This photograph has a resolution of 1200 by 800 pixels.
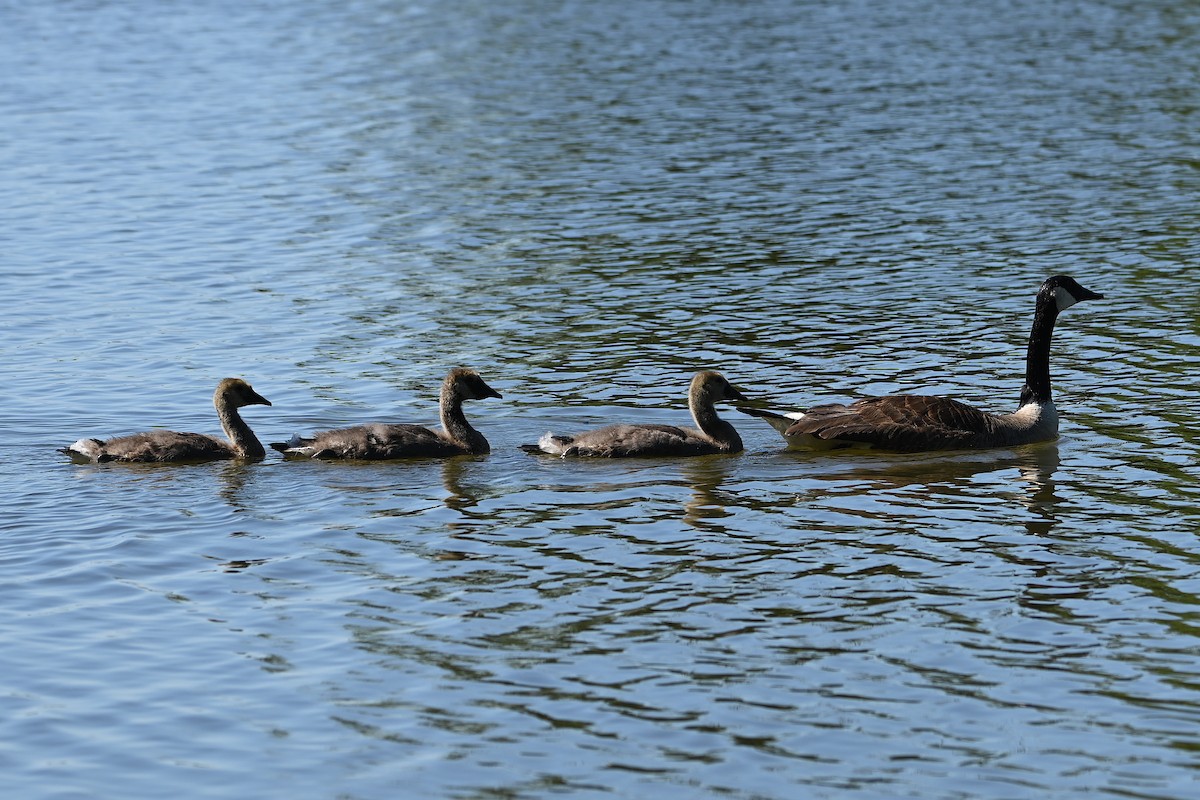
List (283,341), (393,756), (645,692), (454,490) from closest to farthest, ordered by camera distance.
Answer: (393,756), (645,692), (454,490), (283,341)

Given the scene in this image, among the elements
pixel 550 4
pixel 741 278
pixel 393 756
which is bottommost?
pixel 393 756

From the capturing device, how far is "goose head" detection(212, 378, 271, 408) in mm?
15844

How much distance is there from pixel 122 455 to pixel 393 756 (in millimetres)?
6871

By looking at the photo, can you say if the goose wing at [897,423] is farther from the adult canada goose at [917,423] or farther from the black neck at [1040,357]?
the black neck at [1040,357]

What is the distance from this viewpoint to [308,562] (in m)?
12.9

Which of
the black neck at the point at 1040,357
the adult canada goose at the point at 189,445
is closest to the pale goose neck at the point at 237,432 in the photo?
the adult canada goose at the point at 189,445

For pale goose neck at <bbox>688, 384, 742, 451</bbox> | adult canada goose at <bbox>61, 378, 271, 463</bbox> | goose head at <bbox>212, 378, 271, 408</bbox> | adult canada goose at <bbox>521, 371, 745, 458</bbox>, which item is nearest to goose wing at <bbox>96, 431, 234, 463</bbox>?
adult canada goose at <bbox>61, 378, 271, 463</bbox>

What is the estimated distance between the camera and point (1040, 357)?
54.2ft

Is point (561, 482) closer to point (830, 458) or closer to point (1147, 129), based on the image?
point (830, 458)

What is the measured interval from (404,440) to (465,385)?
85 cm

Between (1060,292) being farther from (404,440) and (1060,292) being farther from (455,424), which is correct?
(404,440)

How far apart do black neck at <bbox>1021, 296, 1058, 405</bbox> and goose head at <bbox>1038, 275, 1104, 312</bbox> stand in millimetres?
20

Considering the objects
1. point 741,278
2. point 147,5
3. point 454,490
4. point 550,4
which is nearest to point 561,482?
point 454,490

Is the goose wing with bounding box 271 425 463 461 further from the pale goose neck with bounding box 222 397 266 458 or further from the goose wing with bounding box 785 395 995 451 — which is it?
the goose wing with bounding box 785 395 995 451
